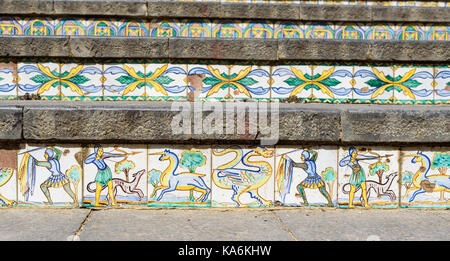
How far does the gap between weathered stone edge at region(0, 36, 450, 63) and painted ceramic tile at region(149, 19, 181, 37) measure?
172 centimetres

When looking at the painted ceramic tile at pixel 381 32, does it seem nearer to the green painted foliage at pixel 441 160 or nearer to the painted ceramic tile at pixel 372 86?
the painted ceramic tile at pixel 372 86

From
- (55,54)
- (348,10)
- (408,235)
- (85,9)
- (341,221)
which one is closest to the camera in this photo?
(408,235)

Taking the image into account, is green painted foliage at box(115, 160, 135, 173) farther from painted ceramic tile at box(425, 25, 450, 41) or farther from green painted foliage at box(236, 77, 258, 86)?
painted ceramic tile at box(425, 25, 450, 41)

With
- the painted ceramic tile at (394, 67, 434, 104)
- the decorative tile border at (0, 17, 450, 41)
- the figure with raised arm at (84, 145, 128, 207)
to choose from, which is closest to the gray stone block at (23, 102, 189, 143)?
the figure with raised arm at (84, 145, 128, 207)

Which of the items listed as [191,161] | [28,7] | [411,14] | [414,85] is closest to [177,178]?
[191,161]

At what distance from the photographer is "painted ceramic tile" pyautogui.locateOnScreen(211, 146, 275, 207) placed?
262cm

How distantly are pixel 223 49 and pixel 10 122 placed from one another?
1702mm

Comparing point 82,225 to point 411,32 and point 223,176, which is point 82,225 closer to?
point 223,176

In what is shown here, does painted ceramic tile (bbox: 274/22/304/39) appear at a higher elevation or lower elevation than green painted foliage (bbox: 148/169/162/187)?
higher

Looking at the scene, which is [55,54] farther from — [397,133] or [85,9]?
[397,133]

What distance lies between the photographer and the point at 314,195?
2.63m

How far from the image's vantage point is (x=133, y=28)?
15.7 ft
